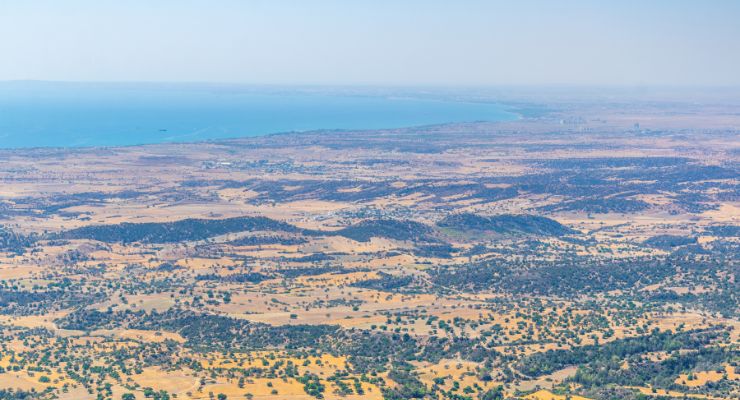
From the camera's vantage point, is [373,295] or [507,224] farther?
[507,224]

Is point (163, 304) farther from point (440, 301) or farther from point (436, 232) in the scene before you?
point (436, 232)

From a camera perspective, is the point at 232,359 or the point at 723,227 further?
the point at 723,227

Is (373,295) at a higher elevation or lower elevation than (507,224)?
higher

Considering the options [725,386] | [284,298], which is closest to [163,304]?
[284,298]

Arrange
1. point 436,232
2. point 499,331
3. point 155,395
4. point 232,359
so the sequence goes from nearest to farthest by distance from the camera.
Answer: point 155,395
point 232,359
point 499,331
point 436,232

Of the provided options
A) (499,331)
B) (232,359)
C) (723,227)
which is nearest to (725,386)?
(499,331)

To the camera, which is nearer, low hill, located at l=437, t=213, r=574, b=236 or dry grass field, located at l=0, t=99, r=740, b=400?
dry grass field, located at l=0, t=99, r=740, b=400

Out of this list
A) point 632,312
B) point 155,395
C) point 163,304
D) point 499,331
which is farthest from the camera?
point 163,304

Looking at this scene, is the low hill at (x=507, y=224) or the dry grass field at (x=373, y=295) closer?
the dry grass field at (x=373, y=295)

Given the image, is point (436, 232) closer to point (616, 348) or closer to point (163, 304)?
point (163, 304)
